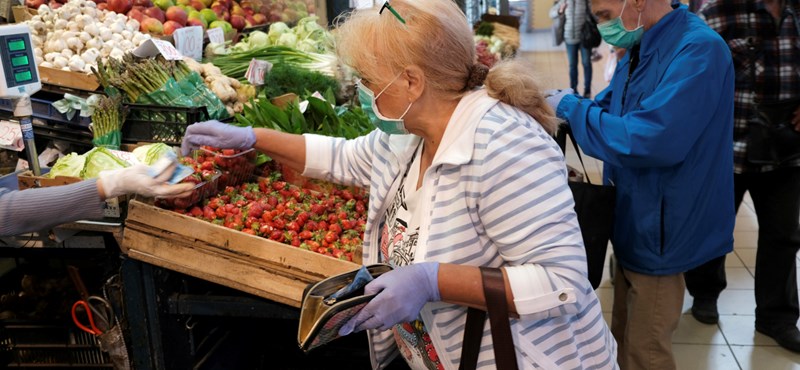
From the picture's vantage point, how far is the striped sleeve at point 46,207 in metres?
2.15

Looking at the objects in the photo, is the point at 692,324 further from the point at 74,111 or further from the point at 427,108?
the point at 74,111

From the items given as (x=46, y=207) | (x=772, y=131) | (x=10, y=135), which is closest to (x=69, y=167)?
(x=10, y=135)

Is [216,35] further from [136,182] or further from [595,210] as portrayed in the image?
[595,210]

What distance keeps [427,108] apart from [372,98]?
14cm

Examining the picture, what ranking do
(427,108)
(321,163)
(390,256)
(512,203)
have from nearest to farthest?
1. (512,203)
2. (427,108)
3. (390,256)
4. (321,163)

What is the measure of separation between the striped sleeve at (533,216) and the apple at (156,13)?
3.19 metres

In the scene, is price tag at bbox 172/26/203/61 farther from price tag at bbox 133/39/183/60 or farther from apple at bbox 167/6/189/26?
price tag at bbox 133/39/183/60

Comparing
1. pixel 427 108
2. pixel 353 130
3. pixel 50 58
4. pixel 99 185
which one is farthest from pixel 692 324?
pixel 50 58

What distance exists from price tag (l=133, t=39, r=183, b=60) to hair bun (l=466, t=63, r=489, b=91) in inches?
80.0

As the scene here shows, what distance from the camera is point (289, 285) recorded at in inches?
91.7

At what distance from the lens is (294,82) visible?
148 inches

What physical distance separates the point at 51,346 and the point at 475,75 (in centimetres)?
223

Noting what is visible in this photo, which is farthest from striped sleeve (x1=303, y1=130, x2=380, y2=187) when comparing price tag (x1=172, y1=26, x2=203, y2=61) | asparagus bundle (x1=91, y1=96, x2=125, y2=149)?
price tag (x1=172, y1=26, x2=203, y2=61)

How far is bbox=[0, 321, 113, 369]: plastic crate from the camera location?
2.98m
